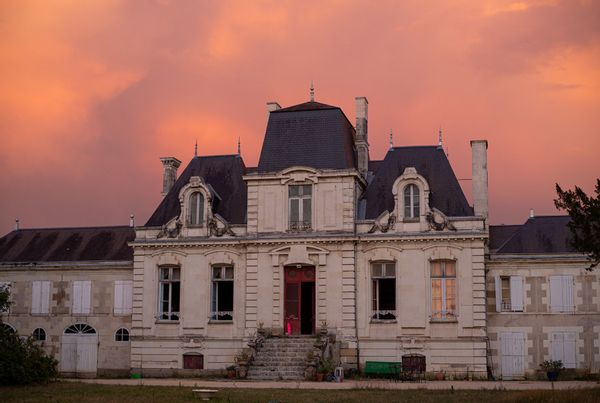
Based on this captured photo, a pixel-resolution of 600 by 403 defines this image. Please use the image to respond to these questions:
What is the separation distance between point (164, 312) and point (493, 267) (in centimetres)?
1244

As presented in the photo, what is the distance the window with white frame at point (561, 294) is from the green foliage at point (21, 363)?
1702cm

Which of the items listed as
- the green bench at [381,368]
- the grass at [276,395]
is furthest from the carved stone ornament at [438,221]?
the grass at [276,395]

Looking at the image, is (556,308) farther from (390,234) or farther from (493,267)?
(390,234)

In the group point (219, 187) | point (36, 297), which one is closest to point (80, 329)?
point (36, 297)

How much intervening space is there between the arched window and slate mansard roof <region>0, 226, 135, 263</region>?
2.69m

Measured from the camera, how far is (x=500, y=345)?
3170 cm

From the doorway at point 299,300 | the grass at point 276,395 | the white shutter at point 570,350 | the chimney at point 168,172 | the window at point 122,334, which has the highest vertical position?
the chimney at point 168,172

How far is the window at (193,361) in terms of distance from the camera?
3325 cm

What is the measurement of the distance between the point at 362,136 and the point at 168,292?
9.60 meters

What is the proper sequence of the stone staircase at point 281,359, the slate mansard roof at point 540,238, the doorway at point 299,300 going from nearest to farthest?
1. the stone staircase at point 281,359
2. the slate mansard roof at point 540,238
3. the doorway at point 299,300

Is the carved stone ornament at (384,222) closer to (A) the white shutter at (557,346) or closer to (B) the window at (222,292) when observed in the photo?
(B) the window at (222,292)

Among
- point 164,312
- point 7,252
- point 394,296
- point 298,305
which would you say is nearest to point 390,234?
point 394,296

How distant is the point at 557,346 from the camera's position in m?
31.2

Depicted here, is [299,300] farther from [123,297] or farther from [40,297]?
[40,297]
